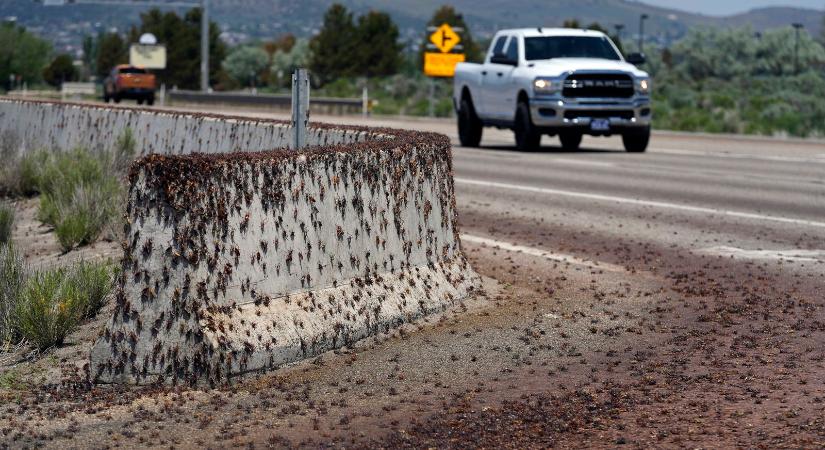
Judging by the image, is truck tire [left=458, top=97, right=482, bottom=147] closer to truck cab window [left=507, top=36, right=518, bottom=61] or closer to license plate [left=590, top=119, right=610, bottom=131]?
truck cab window [left=507, top=36, right=518, bottom=61]

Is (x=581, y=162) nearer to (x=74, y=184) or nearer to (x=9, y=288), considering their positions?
(x=74, y=184)

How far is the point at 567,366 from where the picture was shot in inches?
303

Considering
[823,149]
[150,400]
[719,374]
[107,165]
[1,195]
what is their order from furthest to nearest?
[823,149] < [1,195] < [107,165] < [719,374] < [150,400]

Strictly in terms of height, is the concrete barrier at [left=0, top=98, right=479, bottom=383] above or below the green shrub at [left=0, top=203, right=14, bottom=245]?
above

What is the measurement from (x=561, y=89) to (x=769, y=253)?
12.4 metres

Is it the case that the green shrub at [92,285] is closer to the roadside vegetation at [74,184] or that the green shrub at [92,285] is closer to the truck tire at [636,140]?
the roadside vegetation at [74,184]

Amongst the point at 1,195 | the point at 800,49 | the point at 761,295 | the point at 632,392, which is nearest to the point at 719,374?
the point at 632,392

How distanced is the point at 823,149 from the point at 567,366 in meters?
22.1

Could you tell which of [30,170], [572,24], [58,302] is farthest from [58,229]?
[572,24]

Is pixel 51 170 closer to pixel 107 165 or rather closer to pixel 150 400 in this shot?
pixel 107 165

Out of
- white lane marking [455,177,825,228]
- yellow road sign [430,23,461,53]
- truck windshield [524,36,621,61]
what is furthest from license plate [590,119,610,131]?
yellow road sign [430,23,461,53]

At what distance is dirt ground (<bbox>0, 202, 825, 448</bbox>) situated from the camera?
20.6 feet

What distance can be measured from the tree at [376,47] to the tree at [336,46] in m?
0.54

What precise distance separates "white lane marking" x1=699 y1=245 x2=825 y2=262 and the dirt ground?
1944 millimetres
